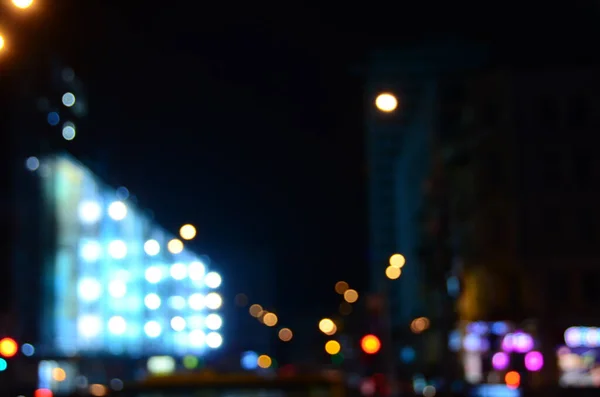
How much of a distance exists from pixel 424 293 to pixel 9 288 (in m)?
32.2

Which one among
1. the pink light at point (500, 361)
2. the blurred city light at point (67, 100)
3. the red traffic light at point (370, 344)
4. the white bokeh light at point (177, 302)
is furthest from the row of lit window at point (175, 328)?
the red traffic light at point (370, 344)

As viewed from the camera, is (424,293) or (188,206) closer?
(188,206)

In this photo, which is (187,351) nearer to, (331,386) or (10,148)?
(10,148)

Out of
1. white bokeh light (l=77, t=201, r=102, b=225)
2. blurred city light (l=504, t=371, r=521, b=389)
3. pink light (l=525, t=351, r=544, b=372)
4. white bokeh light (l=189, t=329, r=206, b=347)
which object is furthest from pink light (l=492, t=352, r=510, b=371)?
white bokeh light (l=77, t=201, r=102, b=225)

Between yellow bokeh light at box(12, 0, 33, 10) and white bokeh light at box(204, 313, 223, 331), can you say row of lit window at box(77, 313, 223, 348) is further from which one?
yellow bokeh light at box(12, 0, 33, 10)

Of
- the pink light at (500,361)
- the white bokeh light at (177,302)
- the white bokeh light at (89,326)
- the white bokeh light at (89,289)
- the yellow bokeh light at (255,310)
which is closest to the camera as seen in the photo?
the pink light at (500,361)

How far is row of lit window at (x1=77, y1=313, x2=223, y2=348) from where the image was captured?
72.4 m

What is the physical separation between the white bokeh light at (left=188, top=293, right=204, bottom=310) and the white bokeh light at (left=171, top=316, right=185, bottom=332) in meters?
2.08

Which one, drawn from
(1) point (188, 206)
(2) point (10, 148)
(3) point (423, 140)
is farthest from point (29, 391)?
(3) point (423, 140)

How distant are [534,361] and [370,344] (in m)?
36.2

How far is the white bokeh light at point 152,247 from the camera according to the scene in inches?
3093

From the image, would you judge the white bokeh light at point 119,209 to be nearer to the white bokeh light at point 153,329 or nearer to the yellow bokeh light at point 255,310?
the white bokeh light at point 153,329

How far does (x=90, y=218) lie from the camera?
319 feet

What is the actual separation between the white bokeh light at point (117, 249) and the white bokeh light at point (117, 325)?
506 centimetres
